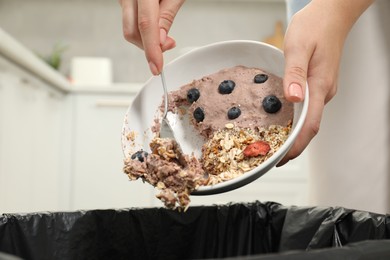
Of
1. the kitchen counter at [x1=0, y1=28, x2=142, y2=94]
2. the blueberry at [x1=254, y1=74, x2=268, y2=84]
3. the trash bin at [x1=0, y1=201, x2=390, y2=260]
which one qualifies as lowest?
the trash bin at [x1=0, y1=201, x2=390, y2=260]

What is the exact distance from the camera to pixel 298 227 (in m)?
0.64

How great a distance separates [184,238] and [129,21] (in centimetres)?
29

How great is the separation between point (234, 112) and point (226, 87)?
0.13 feet

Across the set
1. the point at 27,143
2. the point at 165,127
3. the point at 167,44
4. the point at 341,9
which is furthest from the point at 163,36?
the point at 27,143

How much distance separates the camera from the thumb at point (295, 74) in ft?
1.79

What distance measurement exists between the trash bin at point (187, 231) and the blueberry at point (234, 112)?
0.13 meters

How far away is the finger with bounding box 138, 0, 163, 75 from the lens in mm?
623

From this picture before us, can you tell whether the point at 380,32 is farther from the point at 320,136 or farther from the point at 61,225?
the point at 61,225

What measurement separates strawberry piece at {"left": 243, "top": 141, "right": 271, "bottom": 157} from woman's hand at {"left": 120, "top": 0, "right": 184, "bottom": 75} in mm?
145

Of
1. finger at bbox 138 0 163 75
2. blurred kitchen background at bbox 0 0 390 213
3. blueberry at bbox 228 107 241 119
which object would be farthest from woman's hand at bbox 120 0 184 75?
blurred kitchen background at bbox 0 0 390 213

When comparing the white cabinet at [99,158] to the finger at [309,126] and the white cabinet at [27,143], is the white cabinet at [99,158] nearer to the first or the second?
the white cabinet at [27,143]

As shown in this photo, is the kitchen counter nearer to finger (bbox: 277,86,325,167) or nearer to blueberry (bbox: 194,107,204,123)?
blueberry (bbox: 194,107,204,123)

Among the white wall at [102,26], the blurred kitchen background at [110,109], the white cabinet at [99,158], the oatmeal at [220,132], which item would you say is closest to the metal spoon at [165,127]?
the oatmeal at [220,132]

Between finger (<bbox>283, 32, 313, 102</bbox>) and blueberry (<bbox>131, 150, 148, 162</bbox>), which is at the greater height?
finger (<bbox>283, 32, 313, 102</bbox>)
